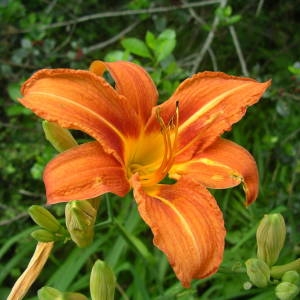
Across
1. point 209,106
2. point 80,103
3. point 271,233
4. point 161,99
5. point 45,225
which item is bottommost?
point 161,99

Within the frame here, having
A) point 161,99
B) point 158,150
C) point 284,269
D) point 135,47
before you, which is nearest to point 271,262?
point 284,269

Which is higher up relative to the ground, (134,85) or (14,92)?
(134,85)

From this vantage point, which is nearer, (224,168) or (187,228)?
(187,228)

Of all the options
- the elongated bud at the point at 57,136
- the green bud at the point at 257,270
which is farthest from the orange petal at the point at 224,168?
the elongated bud at the point at 57,136

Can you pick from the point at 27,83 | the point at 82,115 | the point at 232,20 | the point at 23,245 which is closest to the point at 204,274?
the point at 82,115

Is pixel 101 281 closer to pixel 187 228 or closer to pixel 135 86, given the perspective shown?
pixel 187 228

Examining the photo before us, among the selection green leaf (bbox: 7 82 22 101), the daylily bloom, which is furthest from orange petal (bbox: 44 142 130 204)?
green leaf (bbox: 7 82 22 101)

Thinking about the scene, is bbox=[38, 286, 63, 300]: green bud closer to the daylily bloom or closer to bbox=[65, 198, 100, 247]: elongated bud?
bbox=[65, 198, 100, 247]: elongated bud

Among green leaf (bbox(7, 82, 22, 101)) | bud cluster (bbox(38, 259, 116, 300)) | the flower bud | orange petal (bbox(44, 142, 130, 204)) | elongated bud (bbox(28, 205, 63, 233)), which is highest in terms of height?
orange petal (bbox(44, 142, 130, 204))
